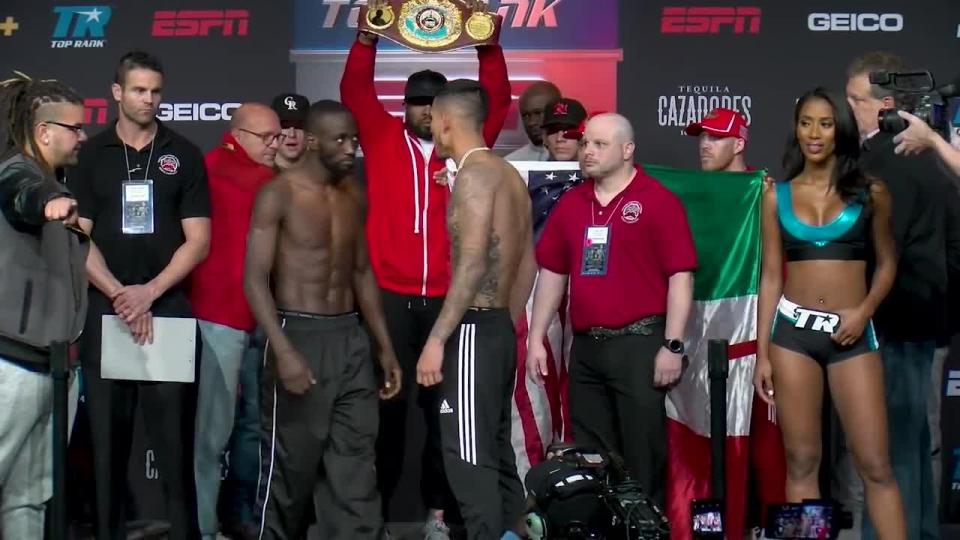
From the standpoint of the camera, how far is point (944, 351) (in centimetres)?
607

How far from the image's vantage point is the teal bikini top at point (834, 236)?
5090 millimetres

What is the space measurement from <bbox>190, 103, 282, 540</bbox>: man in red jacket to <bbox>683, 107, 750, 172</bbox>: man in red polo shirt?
1.83 metres

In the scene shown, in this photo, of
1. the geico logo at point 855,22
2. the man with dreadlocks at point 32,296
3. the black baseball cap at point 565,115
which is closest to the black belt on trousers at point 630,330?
the black baseball cap at point 565,115

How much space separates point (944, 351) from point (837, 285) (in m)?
1.19

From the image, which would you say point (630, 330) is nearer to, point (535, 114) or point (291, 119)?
point (535, 114)

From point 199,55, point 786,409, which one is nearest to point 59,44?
point 199,55

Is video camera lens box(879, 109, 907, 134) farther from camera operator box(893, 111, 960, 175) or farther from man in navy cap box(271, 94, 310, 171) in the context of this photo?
man in navy cap box(271, 94, 310, 171)

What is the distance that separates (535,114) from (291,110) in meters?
1.12

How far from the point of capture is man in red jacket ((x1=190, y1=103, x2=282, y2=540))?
236 inches

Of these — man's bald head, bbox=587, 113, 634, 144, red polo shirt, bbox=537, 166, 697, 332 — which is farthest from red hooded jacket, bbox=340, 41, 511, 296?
red polo shirt, bbox=537, 166, 697, 332

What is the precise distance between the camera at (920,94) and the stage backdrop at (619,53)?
2.02 metres

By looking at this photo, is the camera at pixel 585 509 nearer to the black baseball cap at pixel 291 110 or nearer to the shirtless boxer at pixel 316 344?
the shirtless boxer at pixel 316 344

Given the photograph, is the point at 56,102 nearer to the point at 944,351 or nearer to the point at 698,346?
the point at 698,346

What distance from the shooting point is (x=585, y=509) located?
14.7 feet
